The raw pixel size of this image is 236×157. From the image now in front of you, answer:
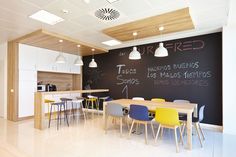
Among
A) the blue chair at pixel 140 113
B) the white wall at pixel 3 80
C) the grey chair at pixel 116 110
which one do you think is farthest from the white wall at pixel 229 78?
the white wall at pixel 3 80

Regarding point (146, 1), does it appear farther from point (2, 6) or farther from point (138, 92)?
point (138, 92)

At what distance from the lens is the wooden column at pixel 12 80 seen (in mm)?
4844

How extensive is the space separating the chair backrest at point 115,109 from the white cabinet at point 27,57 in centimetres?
340

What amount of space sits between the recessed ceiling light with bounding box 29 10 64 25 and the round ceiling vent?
95cm

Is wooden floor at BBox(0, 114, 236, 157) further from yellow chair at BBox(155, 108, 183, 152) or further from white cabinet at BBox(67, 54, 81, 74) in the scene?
white cabinet at BBox(67, 54, 81, 74)

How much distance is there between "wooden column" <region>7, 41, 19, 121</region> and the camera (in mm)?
4844

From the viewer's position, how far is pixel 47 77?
6.34m

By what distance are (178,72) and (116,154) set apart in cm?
323

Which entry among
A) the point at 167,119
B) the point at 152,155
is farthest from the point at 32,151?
the point at 167,119

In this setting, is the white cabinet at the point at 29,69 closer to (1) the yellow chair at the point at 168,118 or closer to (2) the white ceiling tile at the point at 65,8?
(2) the white ceiling tile at the point at 65,8

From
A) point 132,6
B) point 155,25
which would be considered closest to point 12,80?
point 132,6

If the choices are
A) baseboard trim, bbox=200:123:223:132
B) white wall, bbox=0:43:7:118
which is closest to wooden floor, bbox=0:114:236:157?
baseboard trim, bbox=200:123:223:132

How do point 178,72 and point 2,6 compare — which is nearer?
point 2,6

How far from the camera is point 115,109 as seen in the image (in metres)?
3.60
